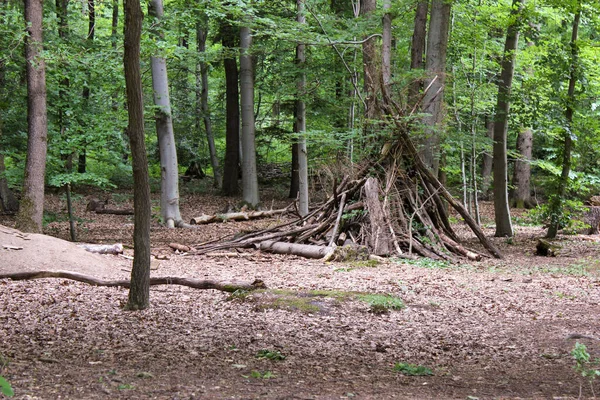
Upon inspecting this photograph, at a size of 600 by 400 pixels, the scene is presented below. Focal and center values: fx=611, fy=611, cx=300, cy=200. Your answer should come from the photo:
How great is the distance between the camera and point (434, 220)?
12.4m

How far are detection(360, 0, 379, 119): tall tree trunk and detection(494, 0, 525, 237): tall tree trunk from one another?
296 centimetres

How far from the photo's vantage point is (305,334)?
6.09 m

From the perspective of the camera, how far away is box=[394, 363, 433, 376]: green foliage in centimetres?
497

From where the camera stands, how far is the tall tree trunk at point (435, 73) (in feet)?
41.7

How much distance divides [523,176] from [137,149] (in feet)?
61.4

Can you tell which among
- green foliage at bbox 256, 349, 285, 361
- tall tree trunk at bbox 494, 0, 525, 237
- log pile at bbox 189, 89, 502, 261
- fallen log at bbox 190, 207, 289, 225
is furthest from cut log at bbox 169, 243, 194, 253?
tall tree trunk at bbox 494, 0, 525, 237

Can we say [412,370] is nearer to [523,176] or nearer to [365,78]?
[365,78]

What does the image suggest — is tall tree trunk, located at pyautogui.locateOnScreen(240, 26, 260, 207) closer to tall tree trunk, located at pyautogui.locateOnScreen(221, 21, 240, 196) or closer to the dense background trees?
the dense background trees

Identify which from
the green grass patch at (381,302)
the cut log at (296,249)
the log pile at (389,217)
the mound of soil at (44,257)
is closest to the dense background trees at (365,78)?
the log pile at (389,217)

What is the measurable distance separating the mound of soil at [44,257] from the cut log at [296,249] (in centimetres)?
346

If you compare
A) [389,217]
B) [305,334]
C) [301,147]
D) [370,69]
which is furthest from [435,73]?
[305,334]

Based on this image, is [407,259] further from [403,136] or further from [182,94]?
[182,94]

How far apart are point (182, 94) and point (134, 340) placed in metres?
21.6

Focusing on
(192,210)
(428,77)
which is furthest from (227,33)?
(428,77)
